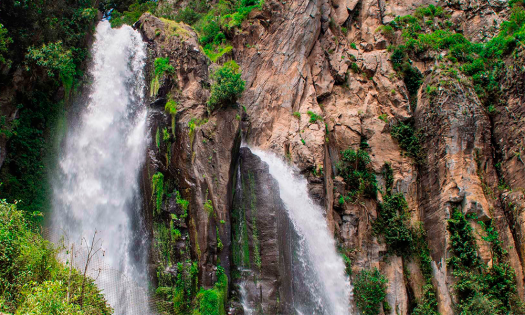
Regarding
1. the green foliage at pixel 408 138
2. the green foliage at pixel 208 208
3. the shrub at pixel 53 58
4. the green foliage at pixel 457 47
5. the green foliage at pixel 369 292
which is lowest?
the green foliage at pixel 369 292

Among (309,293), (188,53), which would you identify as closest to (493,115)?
(309,293)

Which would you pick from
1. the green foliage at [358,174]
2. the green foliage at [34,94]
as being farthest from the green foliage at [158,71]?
the green foliage at [358,174]

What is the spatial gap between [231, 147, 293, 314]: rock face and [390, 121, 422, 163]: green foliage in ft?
30.4

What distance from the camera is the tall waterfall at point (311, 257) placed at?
15.7 m

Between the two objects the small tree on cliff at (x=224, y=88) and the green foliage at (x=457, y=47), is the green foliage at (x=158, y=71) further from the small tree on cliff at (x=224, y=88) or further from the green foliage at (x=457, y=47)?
the green foliage at (x=457, y=47)

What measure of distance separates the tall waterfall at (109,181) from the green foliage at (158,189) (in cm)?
92

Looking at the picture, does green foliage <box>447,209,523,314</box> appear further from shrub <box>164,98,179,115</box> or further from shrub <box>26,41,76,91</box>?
shrub <box>26,41,76,91</box>

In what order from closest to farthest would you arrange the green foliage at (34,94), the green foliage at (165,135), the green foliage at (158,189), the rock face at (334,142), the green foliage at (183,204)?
the green foliage at (183,204)
the green foliage at (158,189)
the green foliage at (34,94)
the rock face at (334,142)
the green foliage at (165,135)

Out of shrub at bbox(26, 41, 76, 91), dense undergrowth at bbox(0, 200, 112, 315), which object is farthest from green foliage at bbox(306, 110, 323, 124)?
dense undergrowth at bbox(0, 200, 112, 315)

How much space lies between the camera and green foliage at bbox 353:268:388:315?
675 inches

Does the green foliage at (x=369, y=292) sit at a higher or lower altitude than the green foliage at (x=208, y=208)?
lower

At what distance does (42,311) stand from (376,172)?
17214 millimetres

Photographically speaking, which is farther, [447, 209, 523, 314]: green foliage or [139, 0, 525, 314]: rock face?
[447, 209, 523, 314]: green foliage

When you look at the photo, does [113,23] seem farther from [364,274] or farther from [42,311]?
[364,274]
